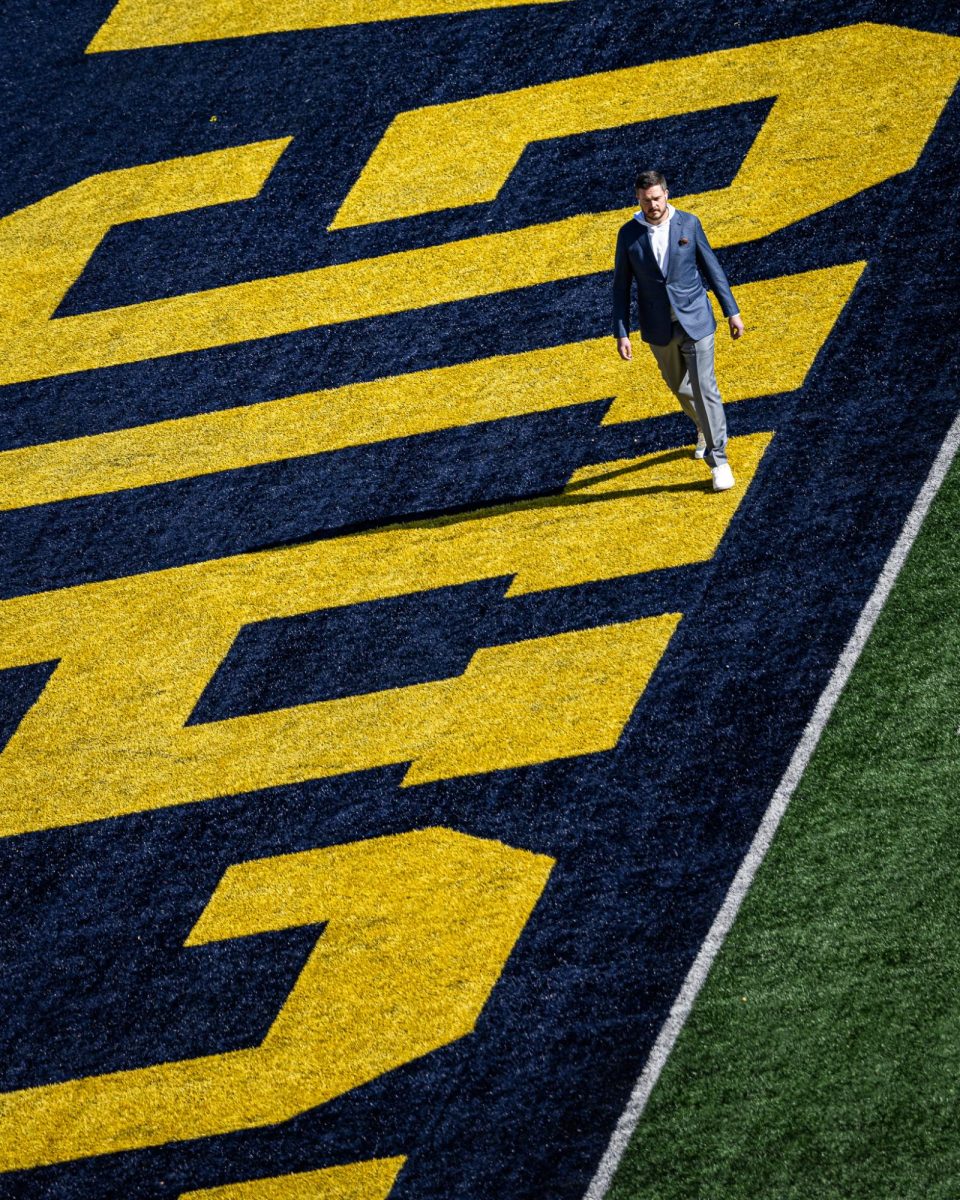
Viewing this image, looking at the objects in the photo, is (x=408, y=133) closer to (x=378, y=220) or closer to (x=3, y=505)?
(x=378, y=220)

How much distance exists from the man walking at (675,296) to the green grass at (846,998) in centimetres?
147

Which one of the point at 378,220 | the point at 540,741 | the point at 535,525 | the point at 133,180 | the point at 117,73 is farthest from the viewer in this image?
the point at 117,73

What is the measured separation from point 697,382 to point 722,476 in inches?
18.9

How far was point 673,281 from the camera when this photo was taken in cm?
647

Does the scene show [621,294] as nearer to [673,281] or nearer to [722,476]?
[673,281]

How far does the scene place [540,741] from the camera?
6320 mm

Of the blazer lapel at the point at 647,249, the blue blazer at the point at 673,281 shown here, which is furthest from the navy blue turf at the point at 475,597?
the blazer lapel at the point at 647,249

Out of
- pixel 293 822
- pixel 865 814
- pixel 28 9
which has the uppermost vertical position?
pixel 28 9

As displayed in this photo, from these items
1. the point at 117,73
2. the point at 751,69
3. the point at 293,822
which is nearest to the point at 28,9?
the point at 117,73

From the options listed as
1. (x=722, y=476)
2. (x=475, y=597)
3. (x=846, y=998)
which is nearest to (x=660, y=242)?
(x=722, y=476)

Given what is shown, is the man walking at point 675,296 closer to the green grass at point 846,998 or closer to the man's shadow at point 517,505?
the man's shadow at point 517,505

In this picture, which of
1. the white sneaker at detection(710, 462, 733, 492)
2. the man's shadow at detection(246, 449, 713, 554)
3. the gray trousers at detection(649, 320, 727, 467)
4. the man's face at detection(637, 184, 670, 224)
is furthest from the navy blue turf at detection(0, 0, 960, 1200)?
the man's face at detection(637, 184, 670, 224)

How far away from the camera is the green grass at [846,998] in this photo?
4.96 m

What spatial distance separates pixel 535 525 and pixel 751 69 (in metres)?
3.52
